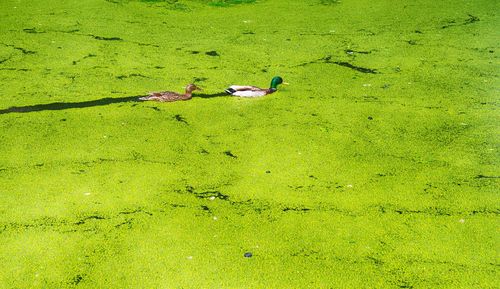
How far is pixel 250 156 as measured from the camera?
2.45 m

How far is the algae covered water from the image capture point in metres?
1.76

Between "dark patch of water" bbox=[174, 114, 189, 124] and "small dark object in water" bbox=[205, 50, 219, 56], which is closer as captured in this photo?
"dark patch of water" bbox=[174, 114, 189, 124]

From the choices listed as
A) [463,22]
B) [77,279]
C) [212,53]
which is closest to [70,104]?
[212,53]

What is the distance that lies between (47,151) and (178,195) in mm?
779

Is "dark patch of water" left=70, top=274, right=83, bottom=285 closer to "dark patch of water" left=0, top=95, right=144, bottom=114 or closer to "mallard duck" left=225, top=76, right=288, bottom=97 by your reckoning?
"dark patch of water" left=0, top=95, right=144, bottom=114

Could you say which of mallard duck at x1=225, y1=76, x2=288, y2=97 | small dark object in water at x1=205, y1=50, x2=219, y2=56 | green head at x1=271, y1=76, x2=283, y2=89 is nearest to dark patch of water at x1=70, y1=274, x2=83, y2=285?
mallard duck at x1=225, y1=76, x2=288, y2=97

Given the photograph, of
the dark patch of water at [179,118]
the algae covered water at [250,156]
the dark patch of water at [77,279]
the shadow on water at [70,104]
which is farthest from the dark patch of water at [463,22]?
the dark patch of water at [77,279]

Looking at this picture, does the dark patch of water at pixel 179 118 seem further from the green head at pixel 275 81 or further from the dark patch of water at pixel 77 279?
the dark patch of water at pixel 77 279

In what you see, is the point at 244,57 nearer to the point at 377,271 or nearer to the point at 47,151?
the point at 47,151

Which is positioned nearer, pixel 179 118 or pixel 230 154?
pixel 230 154

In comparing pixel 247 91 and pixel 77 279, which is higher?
pixel 247 91

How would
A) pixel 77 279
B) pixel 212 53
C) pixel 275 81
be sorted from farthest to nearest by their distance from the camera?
pixel 212 53
pixel 275 81
pixel 77 279

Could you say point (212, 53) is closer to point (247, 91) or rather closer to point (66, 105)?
point (247, 91)

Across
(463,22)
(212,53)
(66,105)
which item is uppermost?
(463,22)
